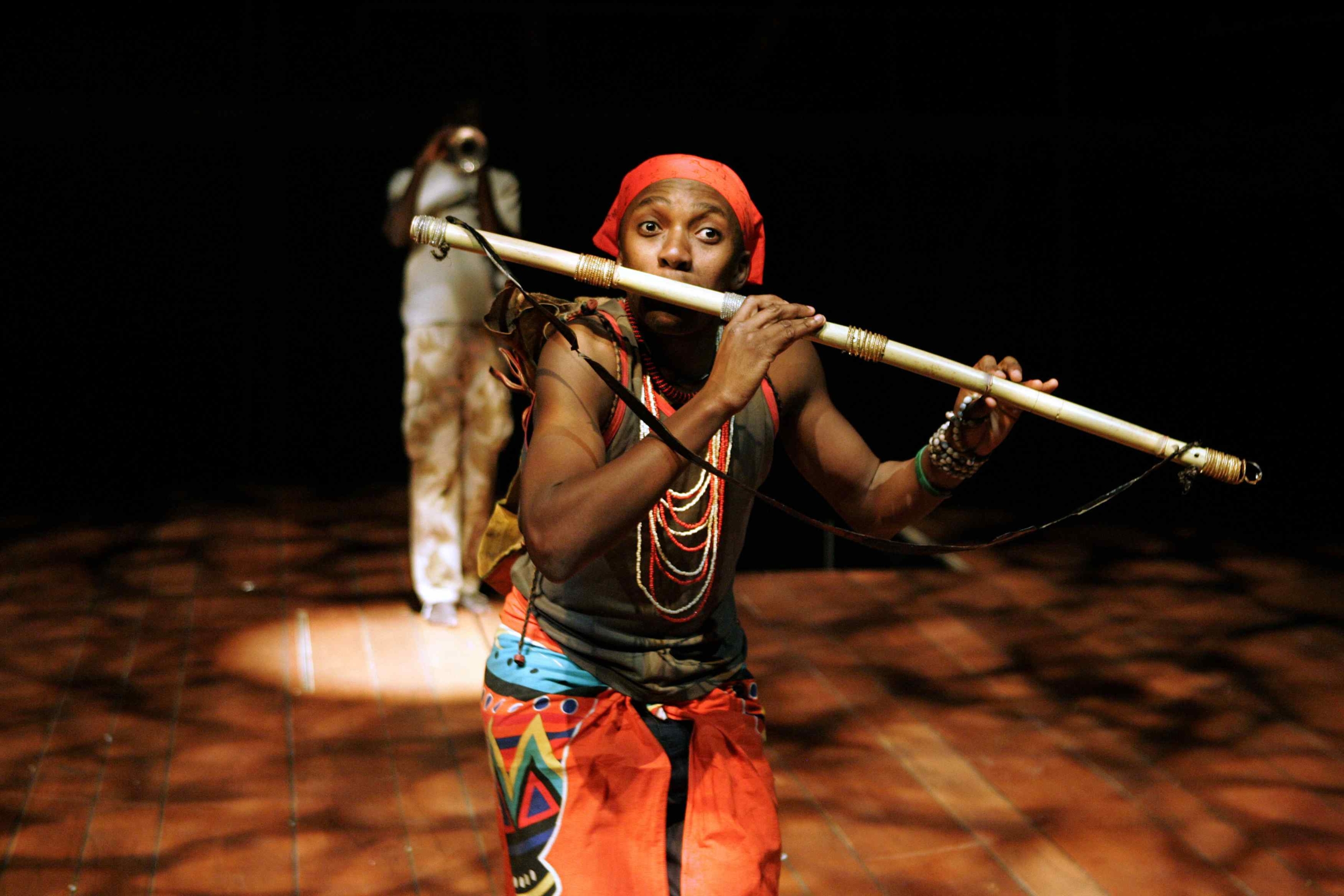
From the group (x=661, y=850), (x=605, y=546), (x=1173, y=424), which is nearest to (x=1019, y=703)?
(x=661, y=850)

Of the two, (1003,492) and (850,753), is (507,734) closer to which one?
(850,753)

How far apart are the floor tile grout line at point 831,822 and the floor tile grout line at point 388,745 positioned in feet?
3.08

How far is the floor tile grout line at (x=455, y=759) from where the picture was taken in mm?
3053

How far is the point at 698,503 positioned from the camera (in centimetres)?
191

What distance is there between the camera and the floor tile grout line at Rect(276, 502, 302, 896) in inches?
121

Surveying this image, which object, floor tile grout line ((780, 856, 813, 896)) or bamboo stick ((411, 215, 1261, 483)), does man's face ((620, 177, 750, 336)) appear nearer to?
bamboo stick ((411, 215, 1261, 483))

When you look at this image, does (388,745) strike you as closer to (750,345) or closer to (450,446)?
(450,446)

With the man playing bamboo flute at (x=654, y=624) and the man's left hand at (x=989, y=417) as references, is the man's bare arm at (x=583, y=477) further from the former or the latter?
the man's left hand at (x=989, y=417)

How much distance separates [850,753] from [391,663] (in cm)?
144

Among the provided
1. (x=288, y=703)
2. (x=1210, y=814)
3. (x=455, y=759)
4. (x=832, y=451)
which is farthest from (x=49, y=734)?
(x=1210, y=814)

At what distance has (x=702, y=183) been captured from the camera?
184 cm

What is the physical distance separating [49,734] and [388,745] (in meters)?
0.89

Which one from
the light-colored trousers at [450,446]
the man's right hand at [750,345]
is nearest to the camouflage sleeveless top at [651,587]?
the man's right hand at [750,345]

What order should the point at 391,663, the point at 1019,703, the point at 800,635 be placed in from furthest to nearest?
the point at 800,635, the point at 391,663, the point at 1019,703
